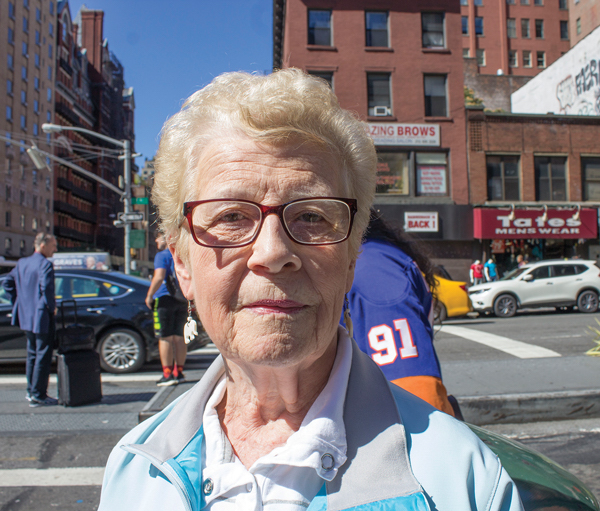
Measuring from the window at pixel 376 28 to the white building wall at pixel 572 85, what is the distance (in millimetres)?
10656

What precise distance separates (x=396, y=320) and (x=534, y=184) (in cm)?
2376

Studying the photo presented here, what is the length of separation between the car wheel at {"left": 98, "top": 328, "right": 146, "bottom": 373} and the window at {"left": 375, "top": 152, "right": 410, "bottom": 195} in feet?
54.8

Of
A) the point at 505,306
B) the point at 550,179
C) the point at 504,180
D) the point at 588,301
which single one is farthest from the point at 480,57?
the point at 505,306

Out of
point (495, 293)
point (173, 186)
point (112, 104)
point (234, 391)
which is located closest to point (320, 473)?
point (234, 391)

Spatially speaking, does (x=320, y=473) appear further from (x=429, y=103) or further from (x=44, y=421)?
(x=429, y=103)

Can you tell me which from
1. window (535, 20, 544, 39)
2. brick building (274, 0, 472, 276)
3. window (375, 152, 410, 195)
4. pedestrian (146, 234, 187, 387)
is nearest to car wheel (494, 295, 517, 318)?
brick building (274, 0, 472, 276)

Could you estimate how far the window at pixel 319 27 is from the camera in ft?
77.4

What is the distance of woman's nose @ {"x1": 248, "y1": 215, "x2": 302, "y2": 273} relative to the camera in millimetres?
1294

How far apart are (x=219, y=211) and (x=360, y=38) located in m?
24.4

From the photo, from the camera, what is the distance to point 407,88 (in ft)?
76.6

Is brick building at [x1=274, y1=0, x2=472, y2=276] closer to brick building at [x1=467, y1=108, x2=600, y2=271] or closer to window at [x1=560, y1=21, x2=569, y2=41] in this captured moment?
brick building at [x1=467, y1=108, x2=600, y2=271]

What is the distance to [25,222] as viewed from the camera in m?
53.7

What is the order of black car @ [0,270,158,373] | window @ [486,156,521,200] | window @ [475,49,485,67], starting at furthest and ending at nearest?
window @ [475,49,485,67]
window @ [486,156,521,200]
black car @ [0,270,158,373]

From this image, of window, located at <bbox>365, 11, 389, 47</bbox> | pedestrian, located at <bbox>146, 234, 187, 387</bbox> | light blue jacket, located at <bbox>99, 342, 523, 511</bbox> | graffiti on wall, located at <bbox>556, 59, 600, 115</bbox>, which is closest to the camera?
light blue jacket, located at <bbox>99, 342, 523, 511</bbox>
